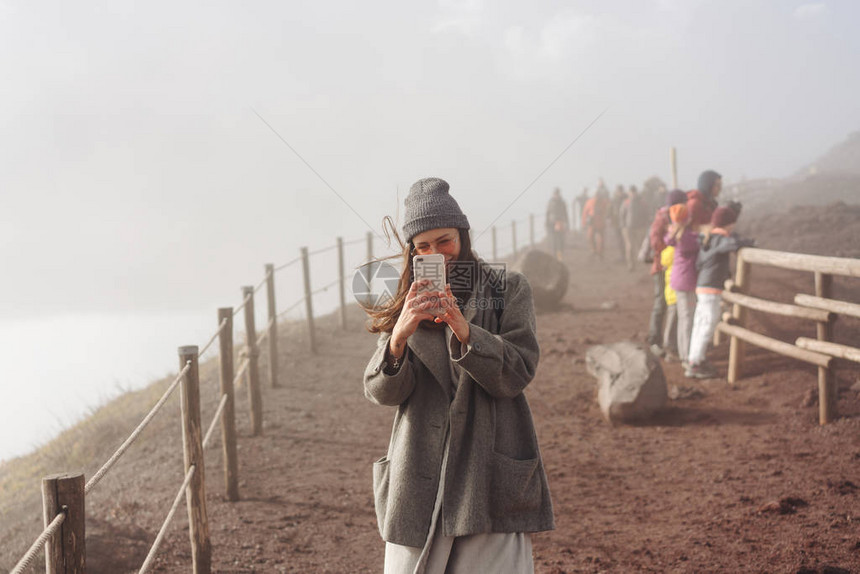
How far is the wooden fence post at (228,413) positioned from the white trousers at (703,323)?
14.5 feet

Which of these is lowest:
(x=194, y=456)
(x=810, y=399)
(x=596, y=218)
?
(x=810, y=399)

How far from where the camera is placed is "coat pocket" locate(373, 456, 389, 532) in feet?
7.27

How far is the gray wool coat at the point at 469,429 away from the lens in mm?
2074

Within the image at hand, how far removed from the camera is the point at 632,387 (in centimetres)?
638

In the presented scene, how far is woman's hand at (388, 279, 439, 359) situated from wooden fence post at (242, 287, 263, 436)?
4.40 m

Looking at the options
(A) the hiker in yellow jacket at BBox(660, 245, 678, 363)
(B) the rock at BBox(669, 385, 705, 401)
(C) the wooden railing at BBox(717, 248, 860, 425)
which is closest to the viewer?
(C) the wooden railing at BBox(717, 248, 860, 425)

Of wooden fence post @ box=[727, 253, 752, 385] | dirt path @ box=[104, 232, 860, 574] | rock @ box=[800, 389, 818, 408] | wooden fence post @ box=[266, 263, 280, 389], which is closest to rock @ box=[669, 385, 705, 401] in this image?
dirt path @ box=[104, 232, 860, 574]

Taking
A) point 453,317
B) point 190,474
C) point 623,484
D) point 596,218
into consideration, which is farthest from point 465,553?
point 596,218

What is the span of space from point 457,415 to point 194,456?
2.08 m

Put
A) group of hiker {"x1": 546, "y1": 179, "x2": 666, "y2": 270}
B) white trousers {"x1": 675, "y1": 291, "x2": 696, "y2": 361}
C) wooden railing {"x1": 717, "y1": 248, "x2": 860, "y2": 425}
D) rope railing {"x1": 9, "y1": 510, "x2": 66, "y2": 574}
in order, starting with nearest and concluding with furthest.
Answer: rope railing {"x1": 9, "y1": 510, "x2": 66, "y2": 574} → wooden railing {"x1": 717, "y1": 248, "x2": 860, "y2": 425} → white trousers {"x1": 675, "y1": 291, "x2": 696, "y2": 361} → group of hiker {"x1": 546, "y1": 179, "x2": 666, "y2": 270}

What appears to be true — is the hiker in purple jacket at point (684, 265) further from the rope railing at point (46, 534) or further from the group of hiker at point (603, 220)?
the group of hiker at point (603, 220)

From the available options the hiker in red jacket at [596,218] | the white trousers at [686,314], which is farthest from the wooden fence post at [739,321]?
the hiker in red jacket at [596,218]

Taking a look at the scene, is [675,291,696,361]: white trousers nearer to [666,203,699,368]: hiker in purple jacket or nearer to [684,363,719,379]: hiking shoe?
[666,203,699,368]: hiker in purple jacket

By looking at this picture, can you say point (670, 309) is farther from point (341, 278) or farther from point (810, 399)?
point (341, 278)
